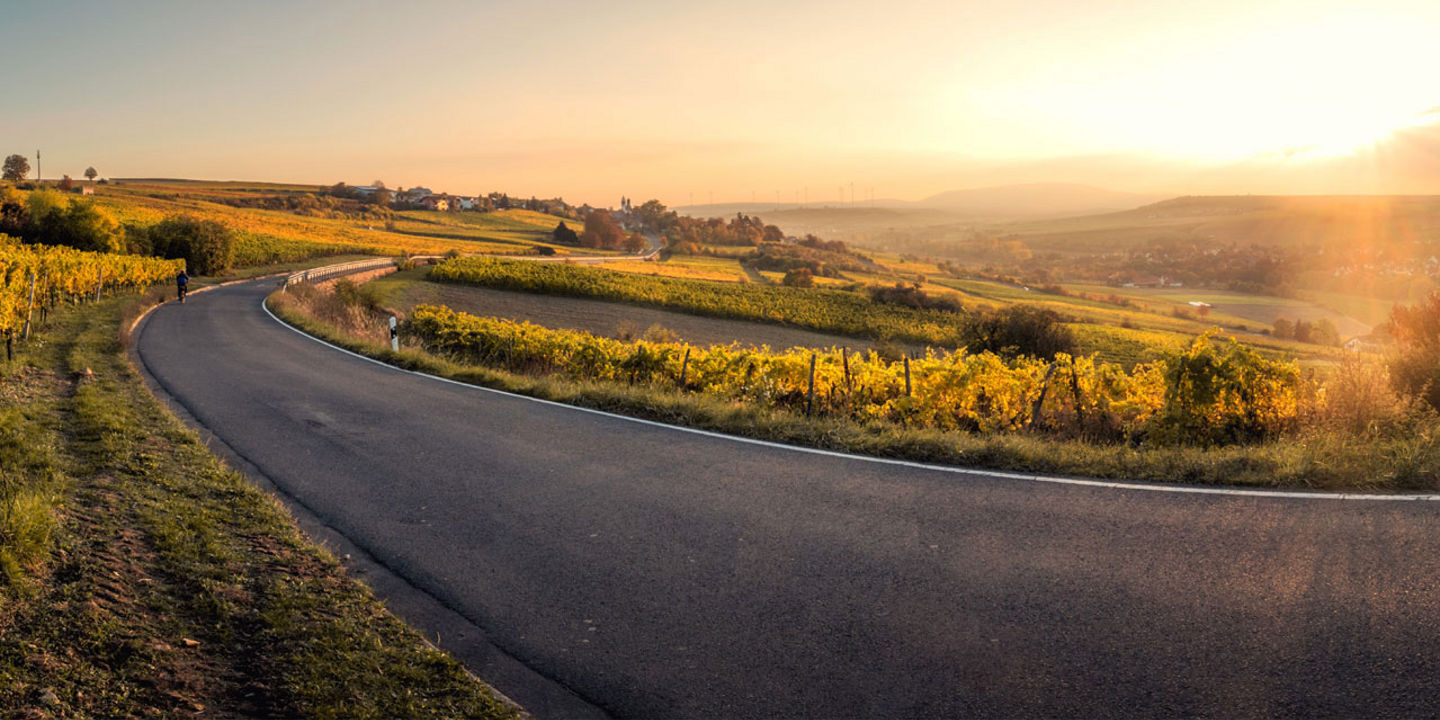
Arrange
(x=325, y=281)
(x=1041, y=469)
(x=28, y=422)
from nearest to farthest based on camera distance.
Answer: (x=1041, y=469)
(x=28, y=422)
(x=325, y=281)

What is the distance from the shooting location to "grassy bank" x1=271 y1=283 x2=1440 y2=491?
24.1 feet

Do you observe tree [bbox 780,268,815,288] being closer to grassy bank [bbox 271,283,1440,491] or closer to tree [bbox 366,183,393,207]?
grassy bank [bbox 271,283,1440,491]

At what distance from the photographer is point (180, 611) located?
5008 mm

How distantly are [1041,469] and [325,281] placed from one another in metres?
49.9

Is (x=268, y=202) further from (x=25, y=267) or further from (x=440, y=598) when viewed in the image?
(x=440, y=598)

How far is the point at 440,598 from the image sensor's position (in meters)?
5.64

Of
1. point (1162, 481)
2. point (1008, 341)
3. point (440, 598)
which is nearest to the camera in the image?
point (440, 598)

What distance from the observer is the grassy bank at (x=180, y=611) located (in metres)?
4.07

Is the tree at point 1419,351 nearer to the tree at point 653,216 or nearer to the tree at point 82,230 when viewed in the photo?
the tree at point 82,230

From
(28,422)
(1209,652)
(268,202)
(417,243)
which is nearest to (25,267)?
(28,422)

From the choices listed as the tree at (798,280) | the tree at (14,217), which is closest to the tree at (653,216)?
the tree at (798,280)

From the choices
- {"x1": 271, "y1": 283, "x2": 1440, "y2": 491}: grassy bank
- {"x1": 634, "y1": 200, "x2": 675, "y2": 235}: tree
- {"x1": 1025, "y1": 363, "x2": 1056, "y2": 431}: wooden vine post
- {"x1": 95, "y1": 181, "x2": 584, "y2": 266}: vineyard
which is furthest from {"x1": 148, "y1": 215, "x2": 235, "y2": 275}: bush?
{"x1": 634, "y1": 200, "x2": 675, "y2": 235}: tree

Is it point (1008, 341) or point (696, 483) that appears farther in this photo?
point (1008, 341)

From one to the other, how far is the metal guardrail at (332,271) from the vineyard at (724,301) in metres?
5.24
